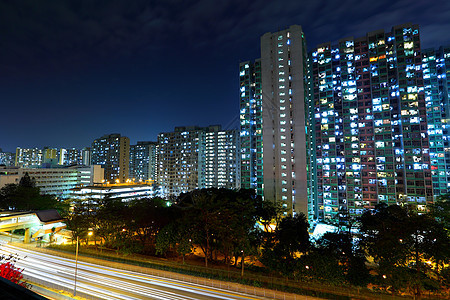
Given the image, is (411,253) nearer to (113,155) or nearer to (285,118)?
(285,118)

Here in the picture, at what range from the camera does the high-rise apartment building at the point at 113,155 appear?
150750mm

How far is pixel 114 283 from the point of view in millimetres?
23609

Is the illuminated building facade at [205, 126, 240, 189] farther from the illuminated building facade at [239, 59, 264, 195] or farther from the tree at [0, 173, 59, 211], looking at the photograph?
the tree at [0, 173, 59, 211]

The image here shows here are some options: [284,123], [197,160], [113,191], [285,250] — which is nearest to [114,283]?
[285,250]

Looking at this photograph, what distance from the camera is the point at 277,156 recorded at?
6862 cm

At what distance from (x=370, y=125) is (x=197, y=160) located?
3232 inches

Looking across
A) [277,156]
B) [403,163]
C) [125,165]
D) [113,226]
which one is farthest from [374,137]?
[125,165]

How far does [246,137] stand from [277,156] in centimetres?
1863

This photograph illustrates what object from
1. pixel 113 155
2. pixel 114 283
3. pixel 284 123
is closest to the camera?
pixel 114 283

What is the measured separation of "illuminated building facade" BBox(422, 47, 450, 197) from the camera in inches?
2694

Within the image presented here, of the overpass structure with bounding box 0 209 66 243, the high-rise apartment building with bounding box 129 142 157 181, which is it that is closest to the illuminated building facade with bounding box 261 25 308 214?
the overpass structure with bounding box 0 209 66 243

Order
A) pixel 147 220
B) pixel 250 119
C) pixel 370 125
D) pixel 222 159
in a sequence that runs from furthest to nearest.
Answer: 1. pixel 222 159
2. pixel 250 119
3. pixel 370 125
4. pixel 147 220

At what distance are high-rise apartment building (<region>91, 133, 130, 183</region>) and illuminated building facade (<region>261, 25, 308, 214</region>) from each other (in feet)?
375

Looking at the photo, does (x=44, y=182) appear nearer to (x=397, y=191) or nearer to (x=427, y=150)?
(x=397, y=191)
